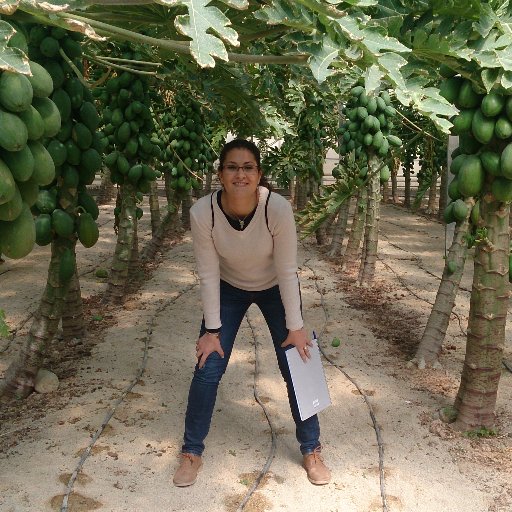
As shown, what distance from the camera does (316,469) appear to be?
2.78 metres

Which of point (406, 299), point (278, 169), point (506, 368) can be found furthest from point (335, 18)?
point (278, 169)

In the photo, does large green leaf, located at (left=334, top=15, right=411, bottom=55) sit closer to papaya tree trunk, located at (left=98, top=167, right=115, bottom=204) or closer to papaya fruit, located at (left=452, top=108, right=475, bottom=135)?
papaya fruit, located at (left=452, top=108, right=475, bottom=135)

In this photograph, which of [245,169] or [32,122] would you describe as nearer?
[32,122]

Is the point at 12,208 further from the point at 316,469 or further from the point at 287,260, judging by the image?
the point at 316,469

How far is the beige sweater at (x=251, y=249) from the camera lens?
2545 millimetres

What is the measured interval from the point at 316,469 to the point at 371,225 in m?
3.65

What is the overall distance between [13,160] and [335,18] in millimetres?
892

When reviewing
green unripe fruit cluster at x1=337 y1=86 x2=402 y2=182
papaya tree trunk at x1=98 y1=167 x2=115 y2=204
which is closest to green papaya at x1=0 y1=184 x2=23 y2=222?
green unripe fruit cluster at x1=337 y1=86 x2=402 y2=182

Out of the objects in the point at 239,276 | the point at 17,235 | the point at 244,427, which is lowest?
the point at 244,427

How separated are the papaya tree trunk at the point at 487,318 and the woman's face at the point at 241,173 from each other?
1096 millimetres

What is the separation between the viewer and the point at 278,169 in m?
8.45

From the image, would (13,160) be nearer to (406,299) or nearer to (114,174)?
(114,174)

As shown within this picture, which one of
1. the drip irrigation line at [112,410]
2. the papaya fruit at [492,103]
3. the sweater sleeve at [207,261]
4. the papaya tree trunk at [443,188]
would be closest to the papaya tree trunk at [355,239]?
the papaya tree trunk at [443,188]

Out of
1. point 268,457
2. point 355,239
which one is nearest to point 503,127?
point 268,457
